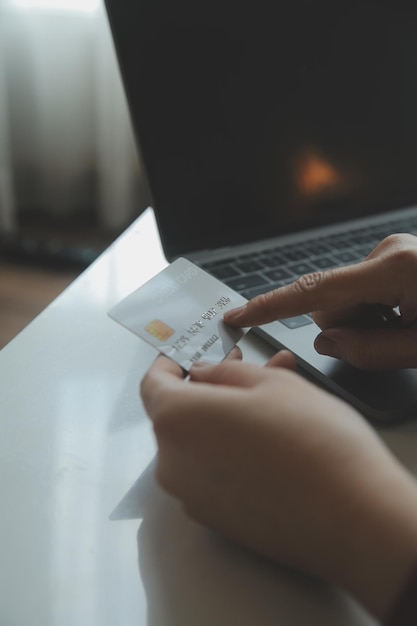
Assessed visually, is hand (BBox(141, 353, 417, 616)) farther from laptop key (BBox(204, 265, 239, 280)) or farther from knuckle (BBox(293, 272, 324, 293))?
laptop key (BBox(204, 265, 239, 280))

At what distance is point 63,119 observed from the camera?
1.62 metres

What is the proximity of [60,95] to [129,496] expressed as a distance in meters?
1.40

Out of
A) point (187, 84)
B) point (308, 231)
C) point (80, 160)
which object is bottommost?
point (80, 160)

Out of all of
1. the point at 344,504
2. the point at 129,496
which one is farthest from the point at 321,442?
the point at 129,496

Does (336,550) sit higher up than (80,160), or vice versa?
(336,550)

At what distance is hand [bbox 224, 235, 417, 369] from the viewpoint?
18.8 inches

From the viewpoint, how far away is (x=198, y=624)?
1.04 ft

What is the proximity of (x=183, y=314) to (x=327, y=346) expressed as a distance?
0.42 feet

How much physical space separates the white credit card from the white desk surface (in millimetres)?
70

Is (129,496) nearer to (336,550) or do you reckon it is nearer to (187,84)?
(336,550)

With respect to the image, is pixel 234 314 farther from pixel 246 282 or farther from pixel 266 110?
pixel 266 110

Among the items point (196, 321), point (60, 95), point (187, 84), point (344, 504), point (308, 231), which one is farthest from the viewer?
point (60, 95)

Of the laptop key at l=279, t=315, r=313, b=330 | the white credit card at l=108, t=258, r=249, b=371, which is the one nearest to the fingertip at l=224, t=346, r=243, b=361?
the white credit card at l=108, t=258, r=249, b=371

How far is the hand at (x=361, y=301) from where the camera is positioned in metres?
0.48
